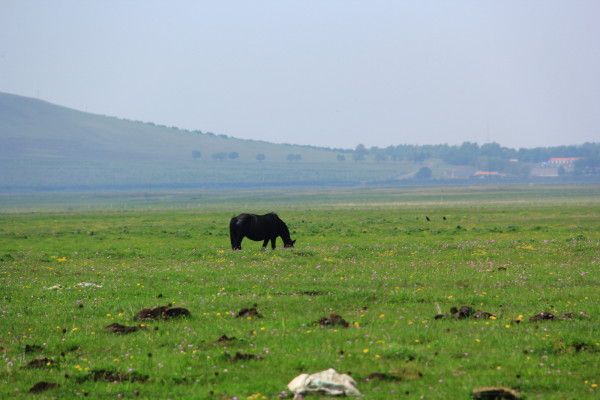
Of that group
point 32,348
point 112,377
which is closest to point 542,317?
point 112,377

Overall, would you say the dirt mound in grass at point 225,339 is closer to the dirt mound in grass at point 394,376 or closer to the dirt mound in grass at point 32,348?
the dirt mound in grass at point 32,348

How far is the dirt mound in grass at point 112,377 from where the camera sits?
13.5 metres

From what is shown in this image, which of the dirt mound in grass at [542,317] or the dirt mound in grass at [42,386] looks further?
the dirt mound in grass at [542,317]

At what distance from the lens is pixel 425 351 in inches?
579

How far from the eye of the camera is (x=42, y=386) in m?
13.0

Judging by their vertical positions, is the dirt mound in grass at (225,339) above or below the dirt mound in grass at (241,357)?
above

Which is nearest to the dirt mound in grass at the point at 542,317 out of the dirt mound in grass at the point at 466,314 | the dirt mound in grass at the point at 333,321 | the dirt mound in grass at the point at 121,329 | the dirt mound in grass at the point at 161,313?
the dirt mound in grass at the point at 466,314

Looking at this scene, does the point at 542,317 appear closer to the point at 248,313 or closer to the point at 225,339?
the point at 248,313

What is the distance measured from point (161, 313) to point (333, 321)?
3507mm

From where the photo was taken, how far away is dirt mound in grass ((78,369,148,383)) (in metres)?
13.5

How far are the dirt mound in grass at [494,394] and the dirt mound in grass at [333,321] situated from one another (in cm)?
527

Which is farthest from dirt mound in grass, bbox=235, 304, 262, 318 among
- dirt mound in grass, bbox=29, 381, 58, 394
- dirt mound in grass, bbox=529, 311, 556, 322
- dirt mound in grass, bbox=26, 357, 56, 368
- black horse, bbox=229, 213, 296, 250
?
black horse, bbox=229, 213, 296, 250

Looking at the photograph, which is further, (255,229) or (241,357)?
(255,229)

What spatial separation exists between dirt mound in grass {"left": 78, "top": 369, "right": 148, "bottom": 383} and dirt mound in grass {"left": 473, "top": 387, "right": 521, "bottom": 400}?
475cm
